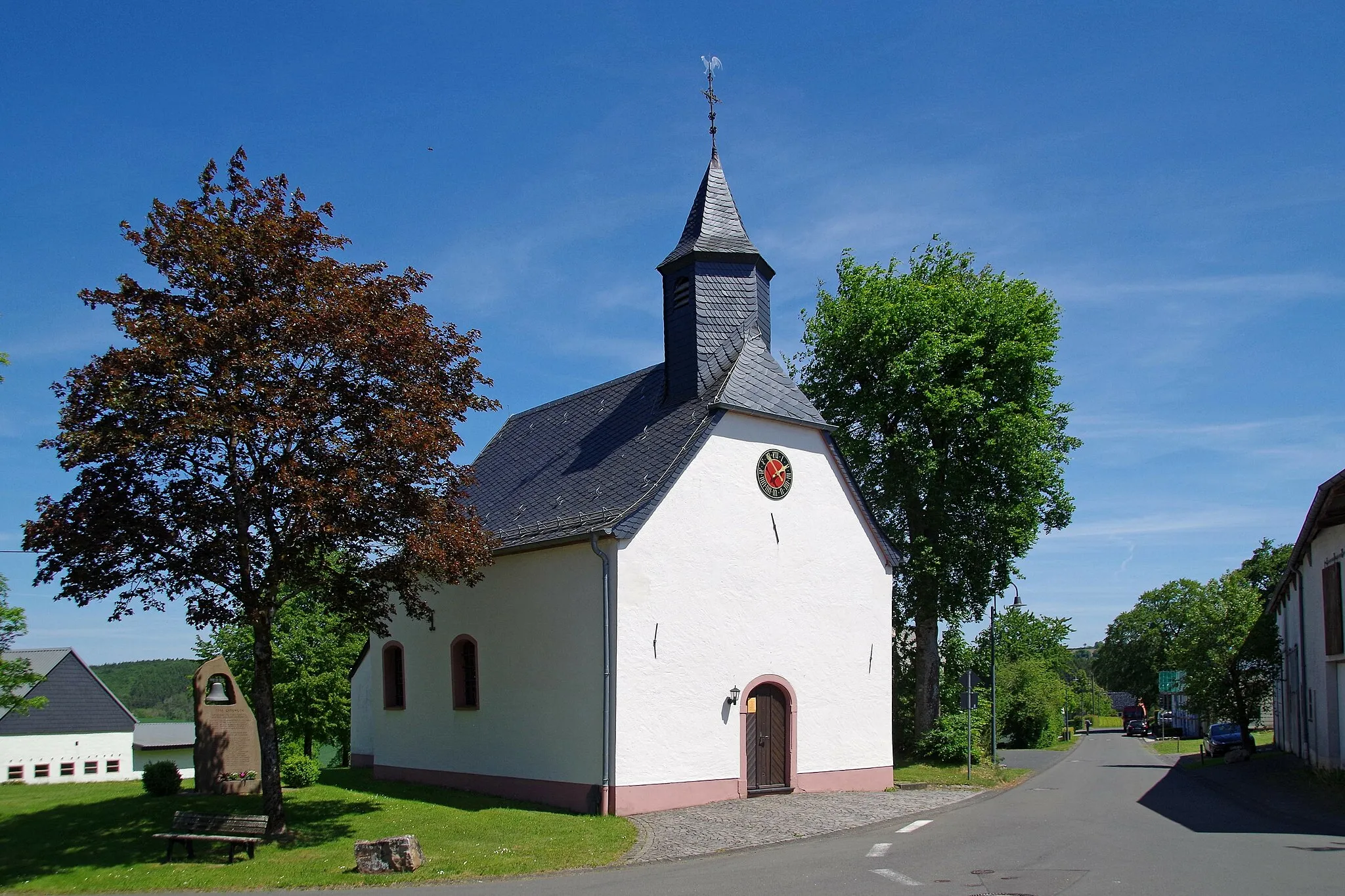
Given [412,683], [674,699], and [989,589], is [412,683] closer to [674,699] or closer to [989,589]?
[674,699]

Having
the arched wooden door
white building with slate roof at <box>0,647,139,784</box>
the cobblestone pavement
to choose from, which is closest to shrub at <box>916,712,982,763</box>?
the cobblestone pavement

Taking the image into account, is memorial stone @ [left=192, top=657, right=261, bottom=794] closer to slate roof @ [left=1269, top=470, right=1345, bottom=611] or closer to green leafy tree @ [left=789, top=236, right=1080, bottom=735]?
green leafy tree @ [left=789, top=236, right=1080, bottom=735]

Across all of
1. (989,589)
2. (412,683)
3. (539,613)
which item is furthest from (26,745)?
(989,589)

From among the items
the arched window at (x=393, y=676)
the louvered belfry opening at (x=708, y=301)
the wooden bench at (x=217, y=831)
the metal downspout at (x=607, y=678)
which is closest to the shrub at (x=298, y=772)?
the arched window at (x=393, y=676)

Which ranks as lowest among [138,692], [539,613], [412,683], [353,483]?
[138,692]

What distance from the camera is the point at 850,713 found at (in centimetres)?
2114

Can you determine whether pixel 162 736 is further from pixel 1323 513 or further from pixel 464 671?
pixel 1323 513

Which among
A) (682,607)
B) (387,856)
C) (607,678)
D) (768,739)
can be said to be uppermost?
(682,607)

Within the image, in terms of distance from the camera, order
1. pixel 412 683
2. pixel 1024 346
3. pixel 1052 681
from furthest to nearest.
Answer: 1. pixel 1052 681
2. pixel 1024 346
3. pixel 412 683

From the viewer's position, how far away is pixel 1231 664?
115 feet

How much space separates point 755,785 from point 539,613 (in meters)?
5.20

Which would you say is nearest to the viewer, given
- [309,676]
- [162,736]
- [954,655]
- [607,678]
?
[607,678]

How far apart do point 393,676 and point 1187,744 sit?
42.9 metres

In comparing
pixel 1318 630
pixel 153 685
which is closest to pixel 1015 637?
pixel 1318 630
